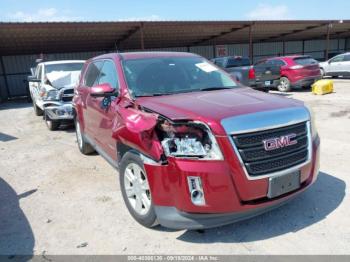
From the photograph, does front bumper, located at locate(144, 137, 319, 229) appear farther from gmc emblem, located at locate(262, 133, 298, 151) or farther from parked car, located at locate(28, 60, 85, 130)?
parked car, located at locate(28, 60, 85, 130)

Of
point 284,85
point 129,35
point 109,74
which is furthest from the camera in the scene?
point 129,35

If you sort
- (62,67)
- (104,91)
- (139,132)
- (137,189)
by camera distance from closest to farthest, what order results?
(139,132) < (137,189) < (104,91) < (62,67)

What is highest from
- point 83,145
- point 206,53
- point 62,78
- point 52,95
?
point 206,53

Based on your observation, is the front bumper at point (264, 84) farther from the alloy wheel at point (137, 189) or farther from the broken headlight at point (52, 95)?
the alloy wheel at point (137, 189)

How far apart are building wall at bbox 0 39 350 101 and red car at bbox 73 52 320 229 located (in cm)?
1691

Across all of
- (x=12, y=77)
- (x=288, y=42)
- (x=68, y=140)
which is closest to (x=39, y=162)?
(x=68, y=140)

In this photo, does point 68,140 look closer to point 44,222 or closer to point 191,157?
point 44,222

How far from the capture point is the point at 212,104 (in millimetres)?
3289

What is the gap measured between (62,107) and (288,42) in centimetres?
2877

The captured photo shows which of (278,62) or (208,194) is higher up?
(278,62)

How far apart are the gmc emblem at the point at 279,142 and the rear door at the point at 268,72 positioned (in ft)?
38.2

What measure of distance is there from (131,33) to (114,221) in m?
17.2

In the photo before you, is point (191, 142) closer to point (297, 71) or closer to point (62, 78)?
point (62, 78)

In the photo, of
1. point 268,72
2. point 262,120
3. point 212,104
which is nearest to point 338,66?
point 268,72
